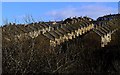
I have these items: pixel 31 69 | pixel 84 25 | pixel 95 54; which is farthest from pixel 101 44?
pixel 31 69

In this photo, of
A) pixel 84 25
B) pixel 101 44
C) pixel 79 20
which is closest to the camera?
pixel 101 44

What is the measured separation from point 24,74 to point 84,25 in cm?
4071

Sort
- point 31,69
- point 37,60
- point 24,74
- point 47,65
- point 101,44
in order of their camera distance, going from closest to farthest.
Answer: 1. point 24,74
2. point 31,69
3. point 37,60
4. point 47,65
5. point 101,44

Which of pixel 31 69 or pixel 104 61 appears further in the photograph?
pixel 104 61

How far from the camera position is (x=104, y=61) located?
1897 cm

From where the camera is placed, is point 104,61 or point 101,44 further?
point 101,44

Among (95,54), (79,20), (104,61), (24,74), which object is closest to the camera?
(24,74)

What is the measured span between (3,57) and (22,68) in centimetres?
49

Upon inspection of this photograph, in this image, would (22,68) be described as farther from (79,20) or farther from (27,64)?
(79,20)

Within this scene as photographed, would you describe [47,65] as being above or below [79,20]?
below

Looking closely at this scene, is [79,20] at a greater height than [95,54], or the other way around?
[79,20]

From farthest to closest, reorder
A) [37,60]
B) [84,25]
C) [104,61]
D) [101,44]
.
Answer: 1. [84,25]
2. [101,44]
3. [104,61]
4. [37,60]

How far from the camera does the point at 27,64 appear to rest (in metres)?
7.20

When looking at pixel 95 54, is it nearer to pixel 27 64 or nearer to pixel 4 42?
pixel 4 42
